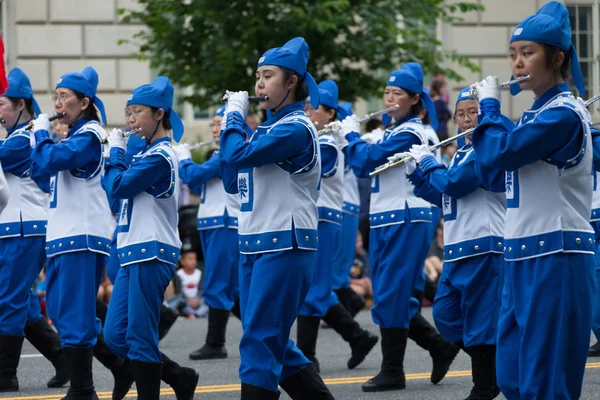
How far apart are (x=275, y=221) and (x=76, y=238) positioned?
1.77 m

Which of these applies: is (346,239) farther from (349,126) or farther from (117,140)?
(117,140)

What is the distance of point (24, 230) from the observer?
8.56 meters

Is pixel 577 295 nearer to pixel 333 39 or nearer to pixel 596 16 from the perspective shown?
pixel 596 16

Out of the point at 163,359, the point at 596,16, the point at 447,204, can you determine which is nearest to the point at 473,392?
the point at 447,204

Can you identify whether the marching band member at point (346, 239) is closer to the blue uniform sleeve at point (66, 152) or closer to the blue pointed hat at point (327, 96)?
the blue pointed hat at point (327, 96)

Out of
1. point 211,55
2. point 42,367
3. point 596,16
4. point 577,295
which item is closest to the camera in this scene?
point 577,295

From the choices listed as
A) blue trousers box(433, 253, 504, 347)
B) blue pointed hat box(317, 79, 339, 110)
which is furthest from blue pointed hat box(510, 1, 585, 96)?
blue pointed hat box(317, 79, 339, 110)

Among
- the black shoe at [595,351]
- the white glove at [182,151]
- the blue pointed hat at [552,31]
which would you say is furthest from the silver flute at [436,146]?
the black shoe at [595,351]

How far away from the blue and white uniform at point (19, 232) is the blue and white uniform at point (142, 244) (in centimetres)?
129

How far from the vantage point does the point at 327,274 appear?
31.4ft

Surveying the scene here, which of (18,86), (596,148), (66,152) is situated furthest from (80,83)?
(596,148)

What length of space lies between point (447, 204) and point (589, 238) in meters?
2.15

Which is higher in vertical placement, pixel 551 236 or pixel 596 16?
pixel 596 16

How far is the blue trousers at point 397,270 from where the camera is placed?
27.9ft
